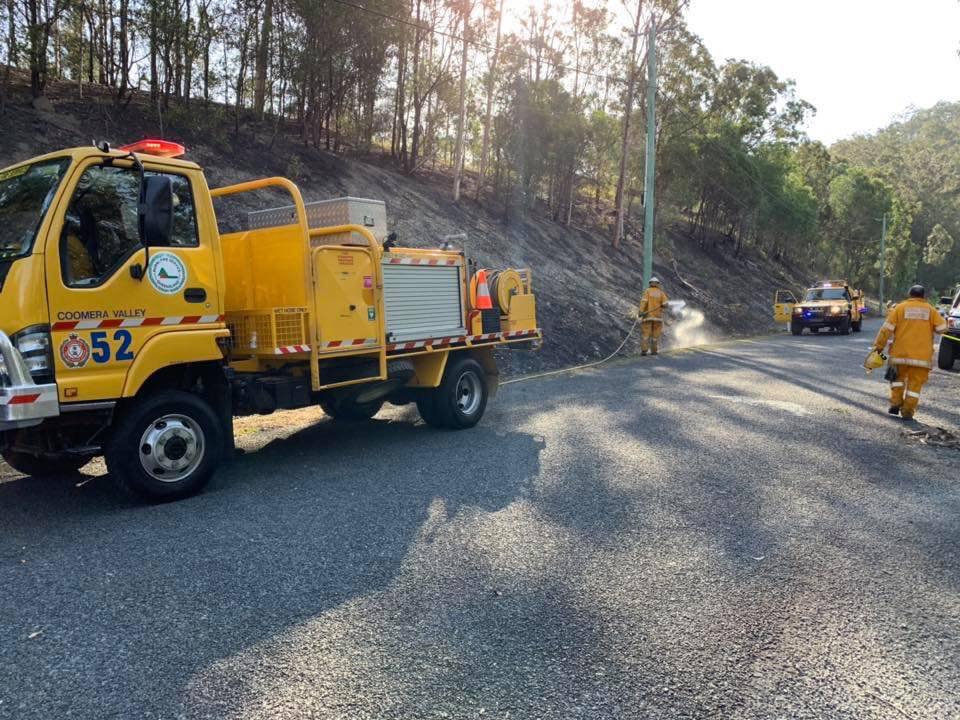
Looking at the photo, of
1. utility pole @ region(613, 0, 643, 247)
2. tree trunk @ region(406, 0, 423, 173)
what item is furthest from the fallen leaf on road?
utility pole @ region(613, 0, 643, 247)

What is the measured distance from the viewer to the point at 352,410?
866cm

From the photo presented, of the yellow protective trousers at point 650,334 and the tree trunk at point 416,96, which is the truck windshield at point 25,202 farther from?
the tree trunk at point 416,96

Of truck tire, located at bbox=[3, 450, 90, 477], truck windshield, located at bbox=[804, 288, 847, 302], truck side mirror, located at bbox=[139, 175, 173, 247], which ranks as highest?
truck side mirror, located at bbox=[139, 175, 173, 247]

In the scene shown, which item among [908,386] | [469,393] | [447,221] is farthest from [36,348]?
[447,221]

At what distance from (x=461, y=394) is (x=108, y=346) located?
13.9 ft

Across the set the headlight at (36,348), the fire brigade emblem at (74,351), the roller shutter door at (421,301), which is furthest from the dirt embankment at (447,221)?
the headlight at (36,348)

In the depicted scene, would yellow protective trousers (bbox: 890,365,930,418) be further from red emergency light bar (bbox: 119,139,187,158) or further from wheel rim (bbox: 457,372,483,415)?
red emergency light bar (bbox: 119,139,187,158)

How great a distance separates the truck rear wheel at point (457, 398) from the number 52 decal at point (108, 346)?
3672 millimetres

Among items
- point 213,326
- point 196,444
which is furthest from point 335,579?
point 213,326

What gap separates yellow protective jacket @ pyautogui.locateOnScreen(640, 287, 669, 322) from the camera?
52.7 ft

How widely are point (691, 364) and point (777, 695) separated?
12.6m

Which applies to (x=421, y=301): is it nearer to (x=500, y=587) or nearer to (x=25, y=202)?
(x=25, y=202)

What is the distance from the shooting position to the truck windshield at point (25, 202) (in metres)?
4.77

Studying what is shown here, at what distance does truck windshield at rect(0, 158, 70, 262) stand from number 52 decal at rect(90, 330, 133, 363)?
2.26 feet
